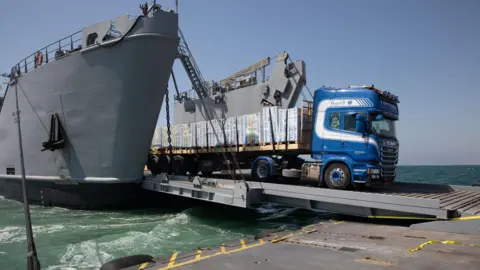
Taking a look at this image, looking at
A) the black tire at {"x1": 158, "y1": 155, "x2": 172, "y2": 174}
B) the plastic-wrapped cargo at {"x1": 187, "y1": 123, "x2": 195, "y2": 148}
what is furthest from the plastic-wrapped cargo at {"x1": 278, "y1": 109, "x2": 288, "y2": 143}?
the black tire at {"x1": 158, "y1": 155, "x2": 172, "y2": 174}

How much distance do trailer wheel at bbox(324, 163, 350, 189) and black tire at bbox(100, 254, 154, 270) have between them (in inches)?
237

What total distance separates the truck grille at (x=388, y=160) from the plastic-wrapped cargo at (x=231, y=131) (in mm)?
5813

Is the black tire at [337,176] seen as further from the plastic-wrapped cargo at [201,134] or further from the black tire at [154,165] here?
the black tire at [154,165]

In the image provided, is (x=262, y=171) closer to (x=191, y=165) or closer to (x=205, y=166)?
(x=205, y=166)

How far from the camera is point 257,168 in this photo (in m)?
13.1

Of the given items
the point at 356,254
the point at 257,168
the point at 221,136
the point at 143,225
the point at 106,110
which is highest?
the point at 106,110

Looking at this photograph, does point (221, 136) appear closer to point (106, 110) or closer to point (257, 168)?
point (257, 168)

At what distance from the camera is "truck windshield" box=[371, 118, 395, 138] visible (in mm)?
10570

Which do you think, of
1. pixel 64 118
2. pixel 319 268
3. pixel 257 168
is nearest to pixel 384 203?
pixel 319 268

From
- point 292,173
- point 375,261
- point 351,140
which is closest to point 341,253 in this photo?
point 375,261

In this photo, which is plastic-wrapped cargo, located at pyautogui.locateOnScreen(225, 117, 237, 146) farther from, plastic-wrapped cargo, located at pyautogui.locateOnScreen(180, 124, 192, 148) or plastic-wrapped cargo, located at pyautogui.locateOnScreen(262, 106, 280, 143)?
plastic-wrapped cargo, located at pyautogui.locateOnScreen(180, 124, 192, 148)

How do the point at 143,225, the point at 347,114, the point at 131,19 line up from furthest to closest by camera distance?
the point at 131,19
the point at 143,225
the point at 347,114

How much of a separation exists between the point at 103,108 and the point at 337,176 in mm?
9445

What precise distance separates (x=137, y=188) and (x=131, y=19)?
6860 millimetres
